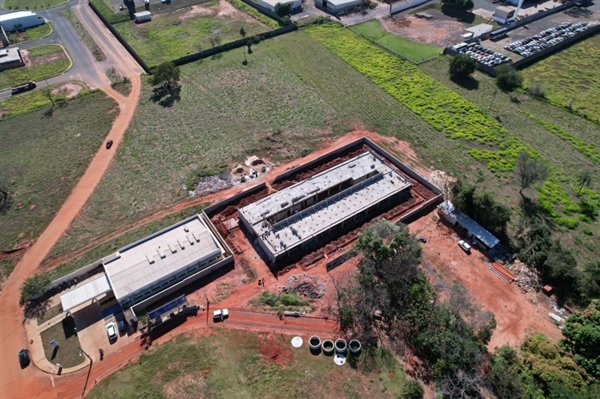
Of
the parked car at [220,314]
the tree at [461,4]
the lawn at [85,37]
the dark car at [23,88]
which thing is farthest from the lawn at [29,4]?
the parked car at [220,314]

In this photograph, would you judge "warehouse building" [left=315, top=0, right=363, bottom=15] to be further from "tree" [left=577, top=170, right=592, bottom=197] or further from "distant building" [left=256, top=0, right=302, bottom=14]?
"tree" [left=577, top=170, right=592, bottom=197]

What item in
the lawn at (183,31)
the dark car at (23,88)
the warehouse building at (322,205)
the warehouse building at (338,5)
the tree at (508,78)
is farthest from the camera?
the warehouse building at (338,5)

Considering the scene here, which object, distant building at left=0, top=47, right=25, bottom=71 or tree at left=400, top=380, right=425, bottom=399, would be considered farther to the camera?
distant building at left=0, top=47, right=25, bottom=71

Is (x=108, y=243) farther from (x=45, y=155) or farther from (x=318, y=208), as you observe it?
(x=318, y=208)

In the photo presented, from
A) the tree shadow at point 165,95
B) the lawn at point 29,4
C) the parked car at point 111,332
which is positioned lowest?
the parked car at point 111,332

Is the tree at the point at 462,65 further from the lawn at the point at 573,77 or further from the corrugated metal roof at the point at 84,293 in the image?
the corrugated metal roof at the point at 84,293

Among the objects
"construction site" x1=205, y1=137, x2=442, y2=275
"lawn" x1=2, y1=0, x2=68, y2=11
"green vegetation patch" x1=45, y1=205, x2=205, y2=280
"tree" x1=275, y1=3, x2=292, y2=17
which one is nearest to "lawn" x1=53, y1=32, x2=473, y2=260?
"green vegetation patch" x1=45, y1=205, x2=205, y2=280

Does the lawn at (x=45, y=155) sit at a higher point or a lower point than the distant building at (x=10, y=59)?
lower
